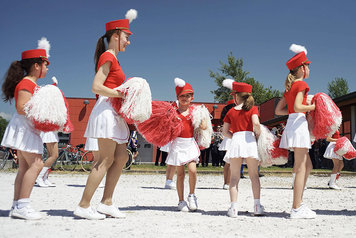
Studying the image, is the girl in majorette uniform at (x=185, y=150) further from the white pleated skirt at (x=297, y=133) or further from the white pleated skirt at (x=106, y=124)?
the white pleated skirt at (x=297, y=133)

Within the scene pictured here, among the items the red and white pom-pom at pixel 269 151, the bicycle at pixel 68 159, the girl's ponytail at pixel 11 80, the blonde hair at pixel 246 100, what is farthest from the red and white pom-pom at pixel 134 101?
the bicycle at pixel 68 159

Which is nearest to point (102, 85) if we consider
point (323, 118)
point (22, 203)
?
point (22, 203)

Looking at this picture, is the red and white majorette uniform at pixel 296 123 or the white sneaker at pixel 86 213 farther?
the red and white majorette uniform at pixel 296 123

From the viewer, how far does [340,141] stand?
841 cm

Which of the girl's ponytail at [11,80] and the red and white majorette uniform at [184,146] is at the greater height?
the girl's ponytail at [11,80]

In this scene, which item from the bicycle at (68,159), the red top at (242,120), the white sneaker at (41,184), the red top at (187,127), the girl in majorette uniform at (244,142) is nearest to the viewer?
the girl in majorette uniform at (244,142)

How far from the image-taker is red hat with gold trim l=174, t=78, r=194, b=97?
213 inches

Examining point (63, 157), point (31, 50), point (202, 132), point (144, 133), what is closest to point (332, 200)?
point (202, 132)

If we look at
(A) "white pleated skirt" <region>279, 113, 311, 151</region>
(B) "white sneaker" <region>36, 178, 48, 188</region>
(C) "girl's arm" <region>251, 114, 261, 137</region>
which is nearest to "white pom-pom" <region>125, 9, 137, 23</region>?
(C) "girl's arm" <region>251, 114, 261, 137</region>

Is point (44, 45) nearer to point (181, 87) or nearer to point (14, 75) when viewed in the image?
point (14, 75)

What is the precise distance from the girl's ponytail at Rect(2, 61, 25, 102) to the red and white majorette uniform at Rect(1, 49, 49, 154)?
116 mm

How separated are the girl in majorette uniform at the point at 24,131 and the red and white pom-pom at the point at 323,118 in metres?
3.36

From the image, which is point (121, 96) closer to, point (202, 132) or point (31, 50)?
point (31, 50)

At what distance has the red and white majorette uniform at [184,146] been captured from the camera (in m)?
5.19
